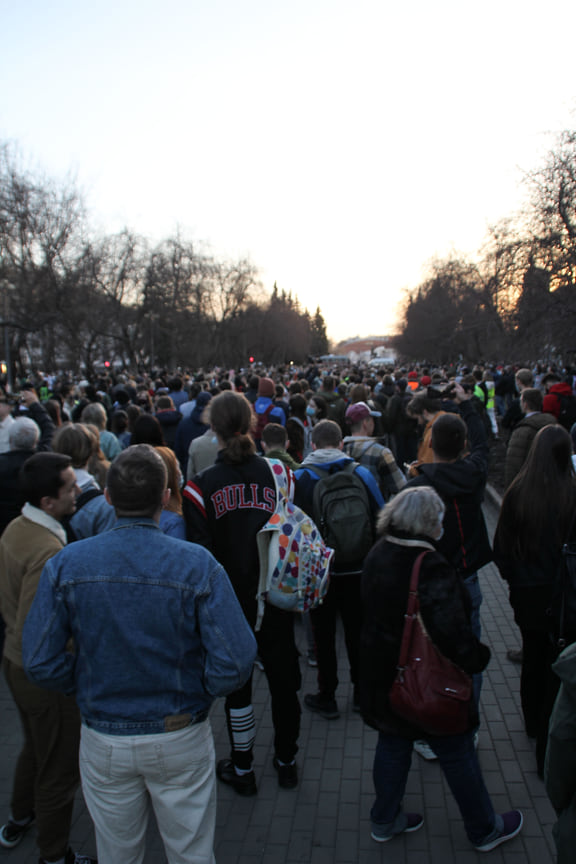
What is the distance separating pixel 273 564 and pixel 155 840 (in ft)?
5.16

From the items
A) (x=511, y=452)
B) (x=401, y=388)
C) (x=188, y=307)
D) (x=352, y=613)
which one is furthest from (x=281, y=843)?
Answer: (x=188, y=307)

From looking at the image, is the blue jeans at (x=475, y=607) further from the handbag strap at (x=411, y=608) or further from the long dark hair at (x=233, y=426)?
the long dark hair at (x=233, y=426)

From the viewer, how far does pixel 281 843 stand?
2957 mm

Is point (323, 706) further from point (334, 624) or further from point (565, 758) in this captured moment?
point (565, 758)

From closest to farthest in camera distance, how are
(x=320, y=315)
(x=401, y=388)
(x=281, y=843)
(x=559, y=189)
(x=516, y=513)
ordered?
(x=281, y=843), (x=516, y=513), (x=401, y=388), (x=559, y=189), (x=320, y=315)

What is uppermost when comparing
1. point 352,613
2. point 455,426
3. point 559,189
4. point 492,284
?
point 559,189

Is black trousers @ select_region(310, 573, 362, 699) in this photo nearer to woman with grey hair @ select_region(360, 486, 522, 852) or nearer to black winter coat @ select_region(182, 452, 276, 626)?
black winter coat @ select_region(182, 452, 276, 626)

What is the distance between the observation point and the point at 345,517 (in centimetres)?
368

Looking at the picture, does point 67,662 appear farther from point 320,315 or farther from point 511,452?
point 320,315

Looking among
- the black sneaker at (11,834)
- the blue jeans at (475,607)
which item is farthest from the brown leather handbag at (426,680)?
the black sneaker at (11,834)

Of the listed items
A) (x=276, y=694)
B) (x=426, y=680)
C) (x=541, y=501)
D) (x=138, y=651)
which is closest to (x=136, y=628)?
(x=138, y=651)

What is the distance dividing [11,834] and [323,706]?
200 centimetres

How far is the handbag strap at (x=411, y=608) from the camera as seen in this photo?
100 inches

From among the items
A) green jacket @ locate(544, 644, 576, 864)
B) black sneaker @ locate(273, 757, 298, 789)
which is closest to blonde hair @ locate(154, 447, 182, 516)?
black sneaker @ locate(273, 757, 298, 789)
